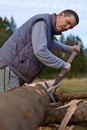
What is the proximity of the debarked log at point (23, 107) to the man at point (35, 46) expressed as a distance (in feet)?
1.26

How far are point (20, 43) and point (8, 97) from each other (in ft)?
6.53

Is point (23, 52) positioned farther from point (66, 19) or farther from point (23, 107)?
point (23, 107)

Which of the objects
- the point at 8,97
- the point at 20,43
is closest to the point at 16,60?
the point at 20,43

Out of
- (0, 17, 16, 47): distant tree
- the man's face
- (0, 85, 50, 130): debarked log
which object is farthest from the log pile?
(0, 17, 16, 47): distant tree

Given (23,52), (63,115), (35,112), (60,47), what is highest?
(23,52)

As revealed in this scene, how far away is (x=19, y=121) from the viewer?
3.93 m

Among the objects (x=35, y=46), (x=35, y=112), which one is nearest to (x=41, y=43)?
(x=35, y=46)

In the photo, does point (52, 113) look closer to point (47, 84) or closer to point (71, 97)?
point (47, 84)

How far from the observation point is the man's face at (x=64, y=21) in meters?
6.27

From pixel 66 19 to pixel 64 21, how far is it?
0.11ft

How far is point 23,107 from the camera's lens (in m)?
4.43

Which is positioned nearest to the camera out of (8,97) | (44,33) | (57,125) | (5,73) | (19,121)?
(19,121)

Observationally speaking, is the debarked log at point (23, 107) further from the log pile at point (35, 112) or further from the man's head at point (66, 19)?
the man's head at point (66, 19)

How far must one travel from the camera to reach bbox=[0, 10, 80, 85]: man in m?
6.17
